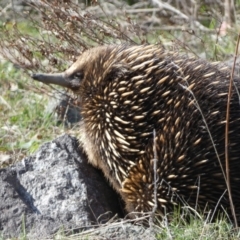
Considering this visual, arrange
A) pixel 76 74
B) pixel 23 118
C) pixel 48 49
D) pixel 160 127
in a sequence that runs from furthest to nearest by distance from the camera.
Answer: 1. pixel 23 118
2. pixel 48 49
3. pixel 76 74
4. pixel 160 127

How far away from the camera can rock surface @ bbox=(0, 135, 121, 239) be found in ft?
13.4

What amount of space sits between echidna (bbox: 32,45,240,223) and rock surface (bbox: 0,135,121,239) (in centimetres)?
12

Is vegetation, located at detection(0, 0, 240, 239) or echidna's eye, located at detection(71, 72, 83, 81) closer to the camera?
echidna's eye, located at detection(71, 72, 83, 81)

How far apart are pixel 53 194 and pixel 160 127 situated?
0.69m

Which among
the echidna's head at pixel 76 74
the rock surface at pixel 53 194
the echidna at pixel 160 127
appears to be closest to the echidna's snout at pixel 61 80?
the echidna's head at pixel 76 74

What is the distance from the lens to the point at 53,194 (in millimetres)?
4270

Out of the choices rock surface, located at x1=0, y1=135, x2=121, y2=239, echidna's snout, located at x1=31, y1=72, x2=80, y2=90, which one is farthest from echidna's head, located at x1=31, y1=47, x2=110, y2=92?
rock surface, located at x1=0, y1=135, x2=121, y2=239

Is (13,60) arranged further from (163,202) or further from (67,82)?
(163,202)

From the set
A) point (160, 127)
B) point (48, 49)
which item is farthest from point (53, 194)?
point (48, 49)

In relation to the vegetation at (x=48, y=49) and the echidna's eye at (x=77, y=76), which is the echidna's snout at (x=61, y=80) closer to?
the echidna's eye at (x=77, y=76)

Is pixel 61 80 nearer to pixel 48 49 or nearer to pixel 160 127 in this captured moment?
pixel 160 127

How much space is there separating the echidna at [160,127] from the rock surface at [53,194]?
12 cm

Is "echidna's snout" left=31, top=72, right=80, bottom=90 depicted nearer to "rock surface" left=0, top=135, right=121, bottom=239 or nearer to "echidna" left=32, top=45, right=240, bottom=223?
"echidna" left=32, top=45, right=240, bottom=223

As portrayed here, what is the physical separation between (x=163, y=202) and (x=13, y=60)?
8.21 feet
